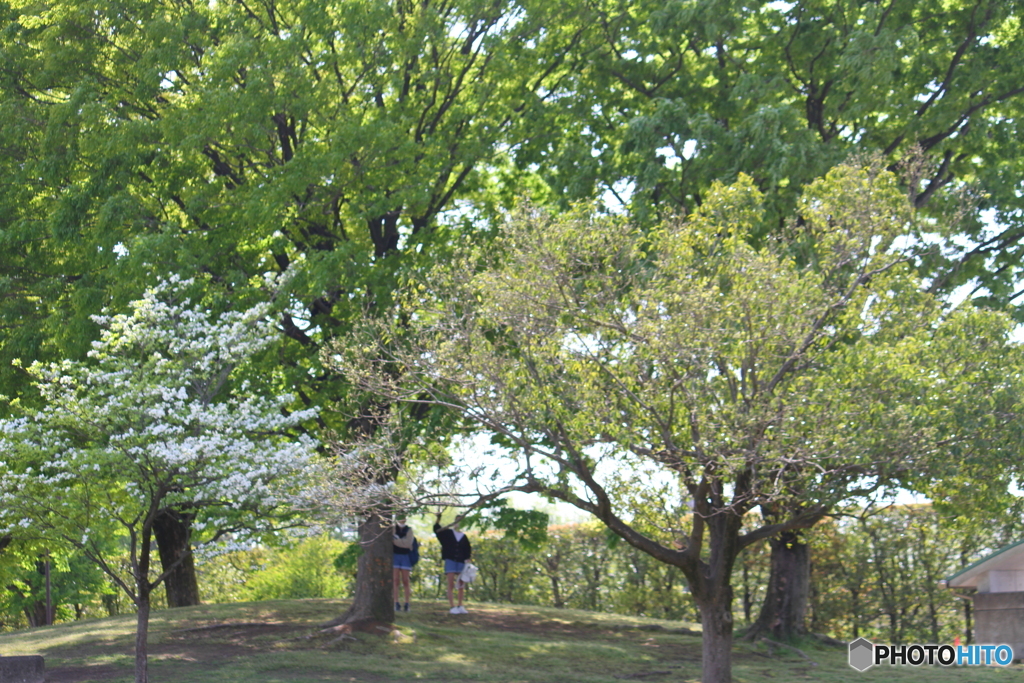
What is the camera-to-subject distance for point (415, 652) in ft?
39.2

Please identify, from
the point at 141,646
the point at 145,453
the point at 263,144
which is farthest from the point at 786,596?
the point at 263,144

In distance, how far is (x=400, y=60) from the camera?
13570 millimetres

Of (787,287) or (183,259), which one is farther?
(183,259)

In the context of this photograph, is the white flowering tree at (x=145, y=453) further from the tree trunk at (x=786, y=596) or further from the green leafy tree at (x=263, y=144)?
the tree trunk at (x=786, y=596)

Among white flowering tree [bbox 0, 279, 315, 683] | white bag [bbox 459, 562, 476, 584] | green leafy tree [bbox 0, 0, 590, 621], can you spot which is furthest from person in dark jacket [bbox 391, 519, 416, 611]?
white flowering tree [bbox 0, 279, 315, 683]

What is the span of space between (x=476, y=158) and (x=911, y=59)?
20.6 ft

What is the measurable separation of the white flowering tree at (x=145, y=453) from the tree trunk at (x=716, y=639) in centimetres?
444

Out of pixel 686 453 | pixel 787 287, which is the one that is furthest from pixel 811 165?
pixel 686 453

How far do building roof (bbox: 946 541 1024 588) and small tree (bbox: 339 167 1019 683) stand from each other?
2.48m

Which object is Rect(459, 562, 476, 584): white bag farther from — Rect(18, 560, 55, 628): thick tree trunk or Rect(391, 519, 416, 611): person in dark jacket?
Rect(18, 560, 55, 628): thick tree trunk

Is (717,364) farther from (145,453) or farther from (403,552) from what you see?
(403,552)

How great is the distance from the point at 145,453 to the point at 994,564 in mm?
9286

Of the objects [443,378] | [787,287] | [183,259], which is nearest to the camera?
[787,287]

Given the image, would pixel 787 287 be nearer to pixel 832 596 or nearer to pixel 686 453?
pixel 686 453
